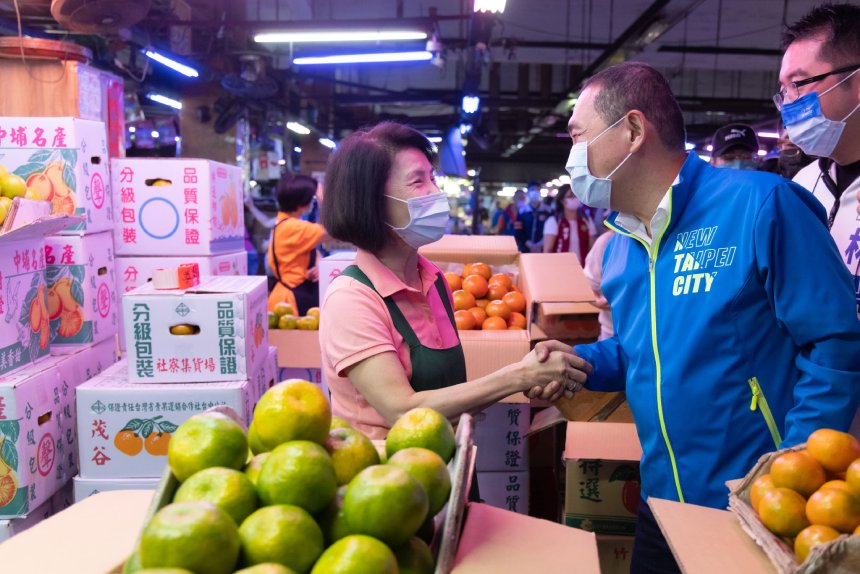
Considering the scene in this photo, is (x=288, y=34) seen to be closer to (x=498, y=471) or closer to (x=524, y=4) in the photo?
(x=524, y=4)

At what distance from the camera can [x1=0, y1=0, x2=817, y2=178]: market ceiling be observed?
8609mm

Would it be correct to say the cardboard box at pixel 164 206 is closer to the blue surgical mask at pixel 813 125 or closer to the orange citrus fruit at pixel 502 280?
the orange citrus fruit at pixel 502 280

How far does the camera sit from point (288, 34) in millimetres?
8453

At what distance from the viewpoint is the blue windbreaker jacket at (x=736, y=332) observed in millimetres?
1605

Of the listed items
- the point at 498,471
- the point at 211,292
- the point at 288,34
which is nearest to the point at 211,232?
the point at 211,292

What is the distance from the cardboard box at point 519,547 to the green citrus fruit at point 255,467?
→ 0.36 m

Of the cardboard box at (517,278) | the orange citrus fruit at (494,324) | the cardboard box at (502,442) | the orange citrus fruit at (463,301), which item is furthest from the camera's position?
the orange citrus fruit at (463,301)

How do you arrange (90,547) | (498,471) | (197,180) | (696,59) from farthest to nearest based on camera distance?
(696,59) < (197,180) < (498,471) < (90,547)

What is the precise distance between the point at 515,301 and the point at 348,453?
104 inches

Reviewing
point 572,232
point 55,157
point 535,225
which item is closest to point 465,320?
point 55,157

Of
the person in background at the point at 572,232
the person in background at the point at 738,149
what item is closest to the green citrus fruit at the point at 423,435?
the person in background at the point at 738,149

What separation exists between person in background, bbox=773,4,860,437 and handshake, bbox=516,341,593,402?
82 cm

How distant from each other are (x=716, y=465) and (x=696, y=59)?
1383 cm

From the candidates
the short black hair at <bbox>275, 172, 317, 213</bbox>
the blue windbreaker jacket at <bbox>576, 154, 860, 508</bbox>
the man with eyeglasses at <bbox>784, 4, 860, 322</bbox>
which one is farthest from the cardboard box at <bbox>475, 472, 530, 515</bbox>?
the short black hair at <bbox>275, 172, 317, 213</bbox>
